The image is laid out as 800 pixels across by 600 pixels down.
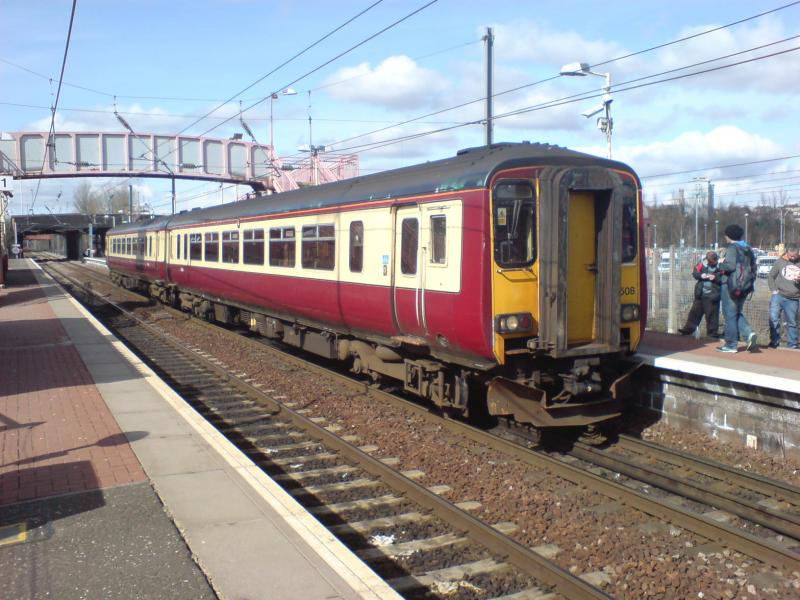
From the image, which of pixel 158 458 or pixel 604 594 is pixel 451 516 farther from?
pixel 158 458

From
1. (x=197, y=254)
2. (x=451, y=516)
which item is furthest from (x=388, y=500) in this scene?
(x=197, y=254)

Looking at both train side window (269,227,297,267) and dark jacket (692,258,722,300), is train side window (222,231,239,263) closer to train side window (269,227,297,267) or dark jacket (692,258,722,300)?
train side window (269,227,297,267)

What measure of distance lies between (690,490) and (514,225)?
10.3 feet

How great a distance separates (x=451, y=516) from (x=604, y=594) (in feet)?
5.49

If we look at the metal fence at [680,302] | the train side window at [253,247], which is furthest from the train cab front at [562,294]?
the train side window at [253,247]

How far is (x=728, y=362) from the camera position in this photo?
9039mm

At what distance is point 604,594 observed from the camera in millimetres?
4766

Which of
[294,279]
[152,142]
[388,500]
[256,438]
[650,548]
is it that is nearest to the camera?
[650,548]

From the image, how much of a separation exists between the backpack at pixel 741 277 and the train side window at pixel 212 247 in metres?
11.6

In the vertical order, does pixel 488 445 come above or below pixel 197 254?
below

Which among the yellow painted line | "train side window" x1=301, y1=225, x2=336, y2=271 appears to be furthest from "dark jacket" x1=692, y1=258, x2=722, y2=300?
the yellow painted line

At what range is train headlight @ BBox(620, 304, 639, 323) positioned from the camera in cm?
848

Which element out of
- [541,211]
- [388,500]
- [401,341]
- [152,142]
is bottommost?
[388,500]

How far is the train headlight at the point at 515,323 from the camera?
7609mm
